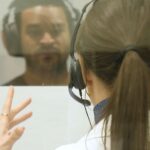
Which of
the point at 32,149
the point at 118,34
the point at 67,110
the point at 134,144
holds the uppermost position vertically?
the point at 118,34

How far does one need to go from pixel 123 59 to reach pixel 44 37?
0.49 metres

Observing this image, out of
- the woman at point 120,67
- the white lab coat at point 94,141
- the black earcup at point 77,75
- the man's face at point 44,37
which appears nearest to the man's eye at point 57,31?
the man's face at point 44,37

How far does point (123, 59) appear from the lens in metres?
0.84

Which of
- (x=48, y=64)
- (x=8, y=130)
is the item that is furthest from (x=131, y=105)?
(x=48, y=64)

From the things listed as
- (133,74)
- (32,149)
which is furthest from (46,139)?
(133,74)

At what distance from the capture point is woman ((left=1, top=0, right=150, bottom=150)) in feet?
2.75

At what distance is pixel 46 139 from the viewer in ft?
4.33

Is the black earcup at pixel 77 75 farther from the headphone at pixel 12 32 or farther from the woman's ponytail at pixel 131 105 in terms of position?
the headphone at pixel 12 32

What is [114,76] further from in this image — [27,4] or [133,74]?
[27,4]

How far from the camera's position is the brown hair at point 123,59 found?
836 millimetres

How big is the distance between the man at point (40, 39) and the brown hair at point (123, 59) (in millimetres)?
373

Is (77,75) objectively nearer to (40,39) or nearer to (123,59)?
(123,59)

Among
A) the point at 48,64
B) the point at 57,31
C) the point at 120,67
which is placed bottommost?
the point at 48,64

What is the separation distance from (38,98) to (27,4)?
1.12 feet
